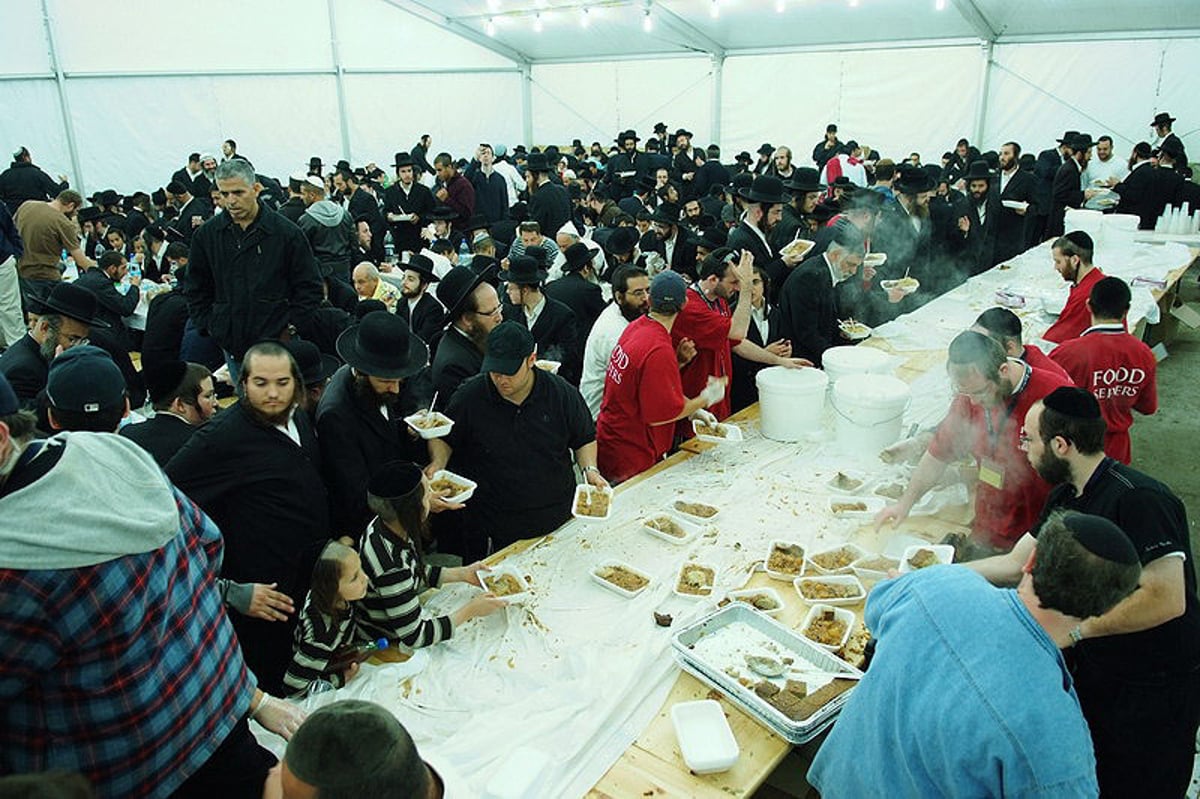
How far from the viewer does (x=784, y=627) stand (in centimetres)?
294

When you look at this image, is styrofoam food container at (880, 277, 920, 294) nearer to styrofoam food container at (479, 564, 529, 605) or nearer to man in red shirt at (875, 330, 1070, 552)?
man in red shirt at (875, 330, 1070, 552)

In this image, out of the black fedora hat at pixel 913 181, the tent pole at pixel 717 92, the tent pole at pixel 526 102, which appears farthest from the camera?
the tent pole at pixel 526 102

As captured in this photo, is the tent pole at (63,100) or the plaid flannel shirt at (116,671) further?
the tent pole at (63,100)

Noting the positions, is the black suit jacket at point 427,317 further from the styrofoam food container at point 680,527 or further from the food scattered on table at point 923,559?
the food scattered on table at point 923,559

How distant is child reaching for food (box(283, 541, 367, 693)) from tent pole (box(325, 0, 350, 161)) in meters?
16.8

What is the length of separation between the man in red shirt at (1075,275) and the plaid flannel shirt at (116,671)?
6.00m

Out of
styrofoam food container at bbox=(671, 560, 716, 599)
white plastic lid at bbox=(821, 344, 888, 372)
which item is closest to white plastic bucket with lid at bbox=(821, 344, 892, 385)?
white plastic lid at bbox=(821, 344, 888, 372)

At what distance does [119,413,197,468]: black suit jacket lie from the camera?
334 cm

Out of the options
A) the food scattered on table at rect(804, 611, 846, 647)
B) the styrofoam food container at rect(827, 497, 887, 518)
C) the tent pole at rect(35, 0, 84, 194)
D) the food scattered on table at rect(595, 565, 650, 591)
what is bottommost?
the food scattered on table at rect(804, 611, 846, 647)

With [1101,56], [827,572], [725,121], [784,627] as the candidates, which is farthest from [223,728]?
[725,121]

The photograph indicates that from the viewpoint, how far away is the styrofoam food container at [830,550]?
3400 mm

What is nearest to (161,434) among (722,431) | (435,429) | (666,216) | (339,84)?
(435,429)

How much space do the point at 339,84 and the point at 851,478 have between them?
54.1 ft

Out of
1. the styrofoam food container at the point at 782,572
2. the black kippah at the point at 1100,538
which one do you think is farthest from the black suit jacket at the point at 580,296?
the black kippah at the point at 1100,538
